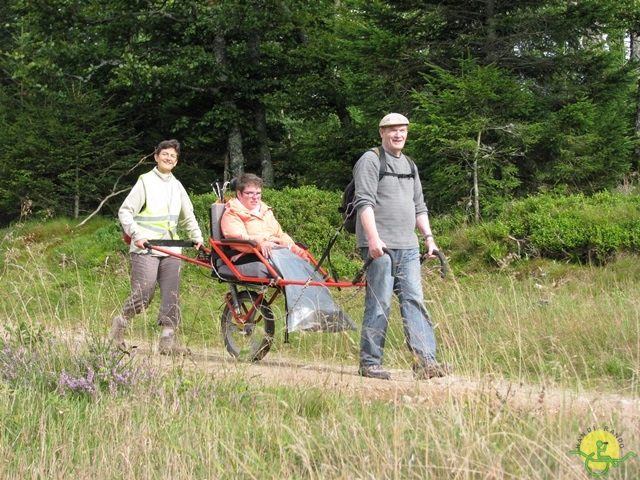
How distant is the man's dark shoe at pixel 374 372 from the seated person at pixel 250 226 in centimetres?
149

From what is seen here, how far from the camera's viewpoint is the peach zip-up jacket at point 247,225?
816 centimetres

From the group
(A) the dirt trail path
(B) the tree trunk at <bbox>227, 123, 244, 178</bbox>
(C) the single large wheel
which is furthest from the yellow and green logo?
(B) the tree trunk at <bbox>227, 123, 244, 178</bbox>

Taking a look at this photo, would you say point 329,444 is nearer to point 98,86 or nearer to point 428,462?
point 428,462

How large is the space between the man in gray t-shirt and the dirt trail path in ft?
1.05

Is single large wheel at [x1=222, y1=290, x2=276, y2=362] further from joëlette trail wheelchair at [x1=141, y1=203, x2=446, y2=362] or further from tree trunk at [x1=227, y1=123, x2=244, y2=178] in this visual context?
tree trunk at [x1=227, y1=123, x2=244, y2=178]

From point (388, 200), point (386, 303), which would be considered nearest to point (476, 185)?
point (388, 200)

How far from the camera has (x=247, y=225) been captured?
27.2 feet

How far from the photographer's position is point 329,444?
470 centimetres

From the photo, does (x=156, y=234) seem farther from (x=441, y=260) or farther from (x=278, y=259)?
(x=441, y=260)

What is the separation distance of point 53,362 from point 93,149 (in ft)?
53.1

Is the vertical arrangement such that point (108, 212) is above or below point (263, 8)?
below

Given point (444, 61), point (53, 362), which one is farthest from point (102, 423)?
point (444, 61)

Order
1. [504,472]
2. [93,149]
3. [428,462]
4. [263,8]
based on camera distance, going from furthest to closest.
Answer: [93,149]
[263,8]
[428,462]
[504,472]

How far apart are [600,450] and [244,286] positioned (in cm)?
465
